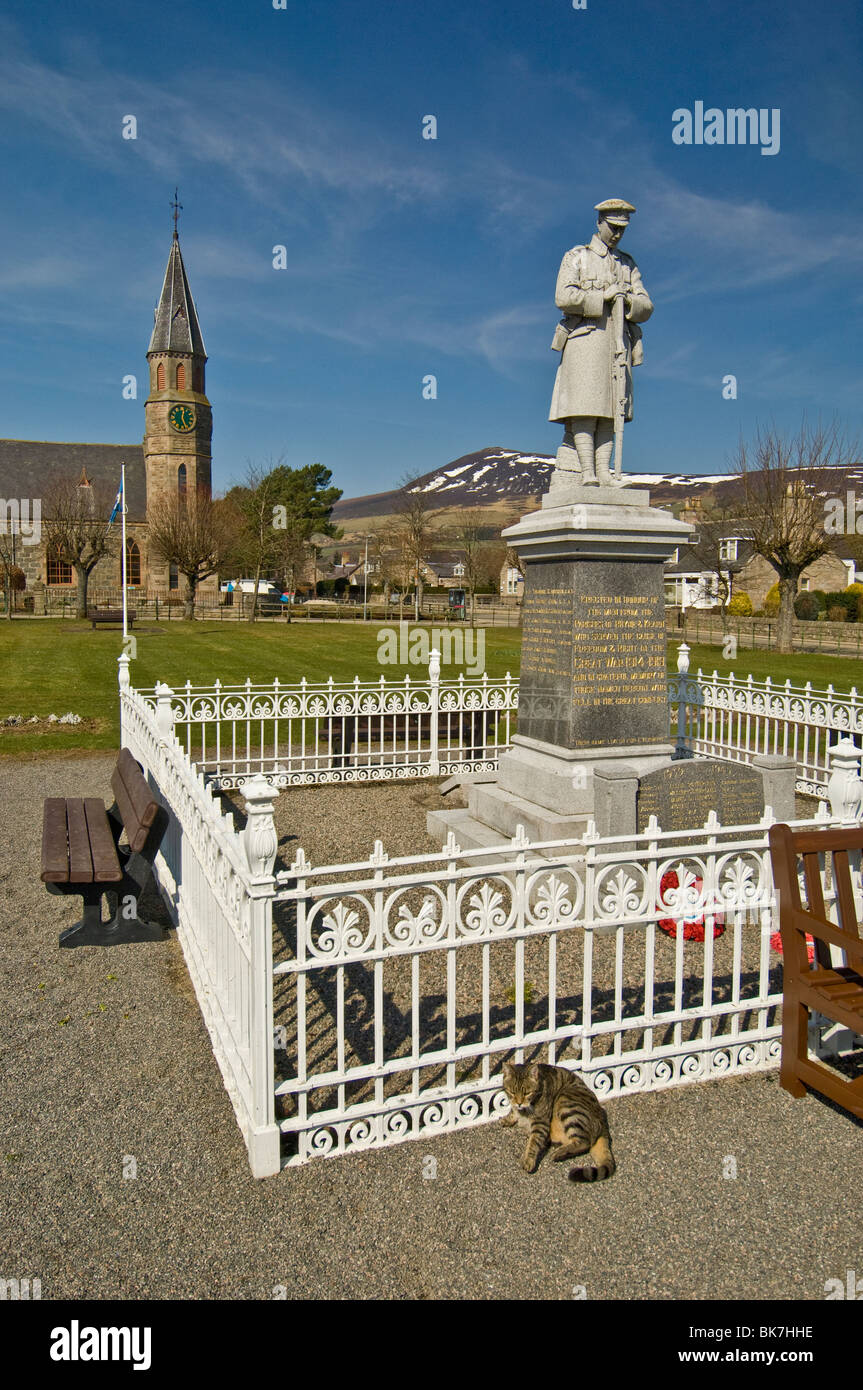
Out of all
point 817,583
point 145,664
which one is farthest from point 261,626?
point 817,583

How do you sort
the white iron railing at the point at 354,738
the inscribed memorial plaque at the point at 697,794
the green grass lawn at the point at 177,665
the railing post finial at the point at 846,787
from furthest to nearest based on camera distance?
the green grass lawn at the point at 177,665, the white iron railing at the point at 354,738, the inscribed memorial plaque at the point at 697,794, the railing post finial at the point at 846,787

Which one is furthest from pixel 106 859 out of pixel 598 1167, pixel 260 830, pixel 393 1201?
pixel 598 1167

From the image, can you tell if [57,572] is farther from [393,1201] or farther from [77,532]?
[393,1201]

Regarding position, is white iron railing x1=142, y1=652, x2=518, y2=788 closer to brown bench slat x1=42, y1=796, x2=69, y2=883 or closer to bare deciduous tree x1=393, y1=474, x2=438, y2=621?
brown bench slat x1=42, y1=796, x2=69, y2=883

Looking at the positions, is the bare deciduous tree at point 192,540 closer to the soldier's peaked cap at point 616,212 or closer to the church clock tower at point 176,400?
the church clock tower at point 176,400

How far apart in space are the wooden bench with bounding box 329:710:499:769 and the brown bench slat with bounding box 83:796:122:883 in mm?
4652

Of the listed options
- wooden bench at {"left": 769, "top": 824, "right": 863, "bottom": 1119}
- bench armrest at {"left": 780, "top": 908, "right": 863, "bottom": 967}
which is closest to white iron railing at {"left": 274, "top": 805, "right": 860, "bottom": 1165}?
wooden bench at {"left": 769, "top": 824, "right": 863, "bottom": 1119}

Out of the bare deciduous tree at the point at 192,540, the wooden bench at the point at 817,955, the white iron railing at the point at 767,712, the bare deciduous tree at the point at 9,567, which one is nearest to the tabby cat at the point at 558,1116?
the wooden bench at the point at 817,955

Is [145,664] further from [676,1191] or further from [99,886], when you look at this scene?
[676,1191]

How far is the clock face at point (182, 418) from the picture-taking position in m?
64.6

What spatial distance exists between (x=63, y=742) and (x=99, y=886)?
821 centimetres

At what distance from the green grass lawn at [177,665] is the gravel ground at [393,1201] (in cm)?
953

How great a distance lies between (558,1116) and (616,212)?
721 centimetres

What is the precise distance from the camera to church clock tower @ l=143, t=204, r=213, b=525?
64375mm
